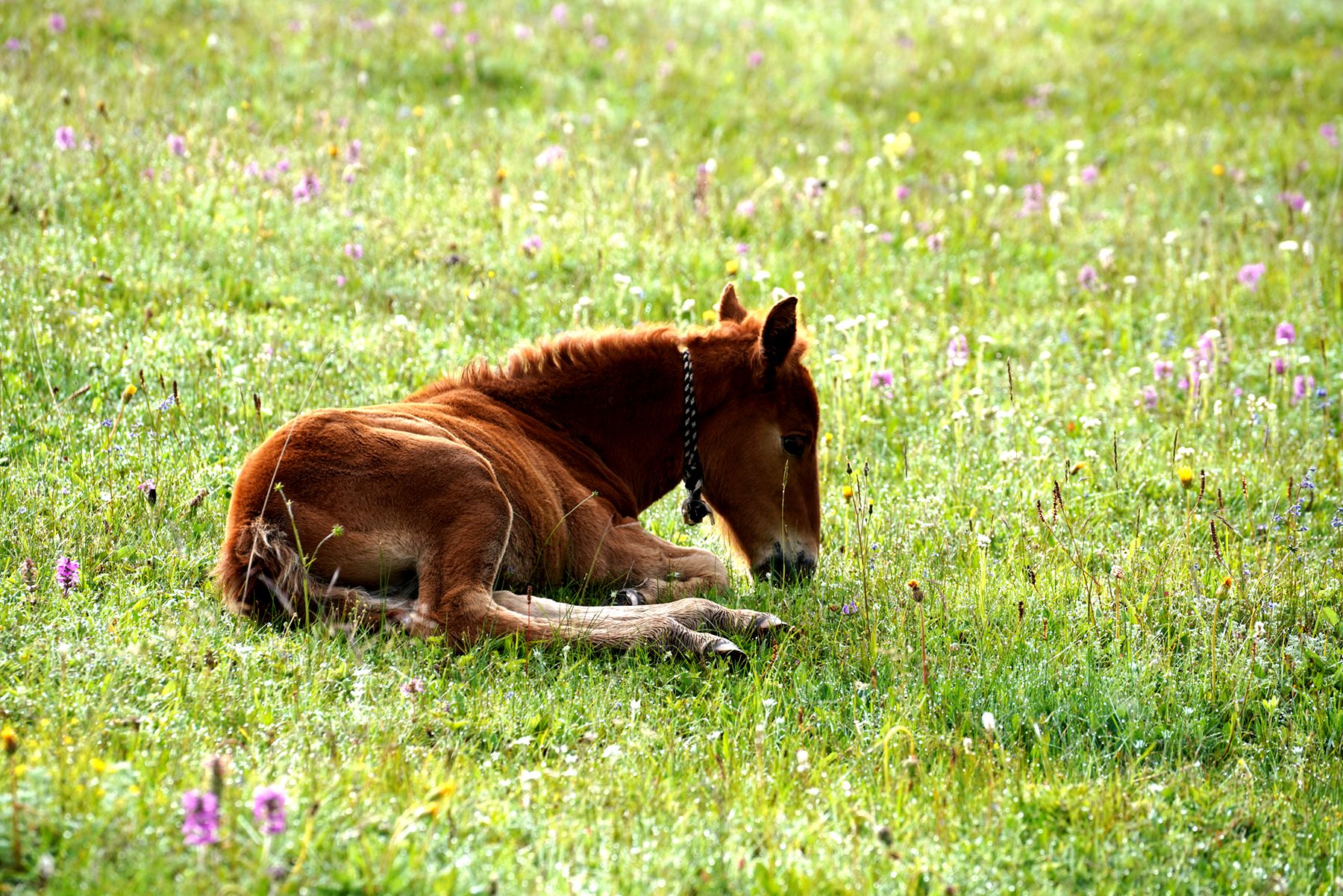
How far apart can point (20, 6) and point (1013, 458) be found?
36.1ft

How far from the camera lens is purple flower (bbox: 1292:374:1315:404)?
773cm

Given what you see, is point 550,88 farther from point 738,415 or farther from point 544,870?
point 544,870

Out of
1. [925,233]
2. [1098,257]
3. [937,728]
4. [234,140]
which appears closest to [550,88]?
[234,140]

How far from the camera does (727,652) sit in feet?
A: 15.3

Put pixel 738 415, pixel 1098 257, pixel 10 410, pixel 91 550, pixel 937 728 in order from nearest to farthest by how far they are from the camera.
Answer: pixel 937 728
pixel 91 550
pixel 738 415
pixel 10 410
pixel 1098 257

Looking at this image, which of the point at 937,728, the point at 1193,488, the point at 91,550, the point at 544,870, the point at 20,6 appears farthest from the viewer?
the point at 20,6

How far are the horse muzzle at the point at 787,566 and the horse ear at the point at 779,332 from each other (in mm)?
850

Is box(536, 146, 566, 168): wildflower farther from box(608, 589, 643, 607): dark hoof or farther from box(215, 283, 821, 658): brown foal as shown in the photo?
box(608, 589, 643, 607): dark hoof

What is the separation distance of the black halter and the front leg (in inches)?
10.0

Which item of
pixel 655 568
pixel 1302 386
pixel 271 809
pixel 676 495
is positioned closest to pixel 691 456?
pixel 655 568

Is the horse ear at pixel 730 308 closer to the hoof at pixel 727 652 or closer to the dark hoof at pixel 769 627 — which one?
the dark hoof at pixel 769 627

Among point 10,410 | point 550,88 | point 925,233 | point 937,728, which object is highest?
point 550,88

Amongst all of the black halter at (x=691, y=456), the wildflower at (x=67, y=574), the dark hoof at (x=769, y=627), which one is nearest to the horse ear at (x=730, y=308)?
the black halter at (x=691, y=456)

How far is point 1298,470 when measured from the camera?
684cm
